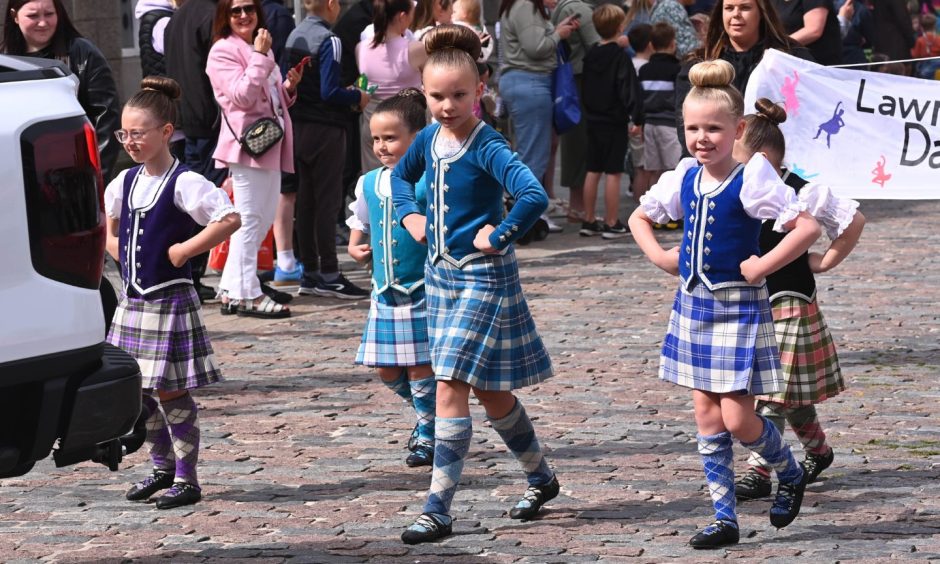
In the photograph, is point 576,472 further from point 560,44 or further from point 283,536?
point 560,44

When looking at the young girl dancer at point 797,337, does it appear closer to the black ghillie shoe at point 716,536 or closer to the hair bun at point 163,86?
the black ghillie shoe at point 716,536

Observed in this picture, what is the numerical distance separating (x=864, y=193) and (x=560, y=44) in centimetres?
561

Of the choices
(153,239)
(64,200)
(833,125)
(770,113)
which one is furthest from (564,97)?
(64,200)

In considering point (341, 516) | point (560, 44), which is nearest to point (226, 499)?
point (341, 516)

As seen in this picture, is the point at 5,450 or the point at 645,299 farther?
the point at 645,299

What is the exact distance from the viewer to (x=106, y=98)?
851cm

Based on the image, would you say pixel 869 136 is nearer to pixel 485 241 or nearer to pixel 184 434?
pixel 485 241

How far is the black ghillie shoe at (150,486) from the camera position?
6.30 meters

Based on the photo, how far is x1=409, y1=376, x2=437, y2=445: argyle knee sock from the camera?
6.73m

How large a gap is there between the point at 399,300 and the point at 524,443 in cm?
103

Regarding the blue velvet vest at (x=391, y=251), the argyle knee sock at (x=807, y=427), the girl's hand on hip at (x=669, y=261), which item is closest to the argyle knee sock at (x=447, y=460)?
the girl's hand on hip at (x=669, y=261)

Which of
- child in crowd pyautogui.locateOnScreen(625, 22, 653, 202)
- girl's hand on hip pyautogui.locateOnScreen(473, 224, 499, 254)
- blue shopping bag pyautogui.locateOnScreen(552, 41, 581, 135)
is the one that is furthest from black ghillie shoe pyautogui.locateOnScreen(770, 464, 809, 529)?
child in crowd pyautogui.locateOnScreen(625, 22, 653, 202)

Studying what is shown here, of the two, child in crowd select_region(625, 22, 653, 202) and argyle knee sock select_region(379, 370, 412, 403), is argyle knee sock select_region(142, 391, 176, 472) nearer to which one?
argyle knee sock select_region(379, 370, 412, 403)

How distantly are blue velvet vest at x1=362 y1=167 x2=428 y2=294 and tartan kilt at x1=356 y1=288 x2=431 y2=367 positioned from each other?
0.15ft
